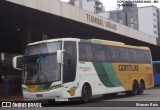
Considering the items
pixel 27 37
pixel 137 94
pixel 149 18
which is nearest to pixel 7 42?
pixel 27 37

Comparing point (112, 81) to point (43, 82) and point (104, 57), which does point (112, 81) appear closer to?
point (104, 57)

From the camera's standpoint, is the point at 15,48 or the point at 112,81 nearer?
the point at 112,81

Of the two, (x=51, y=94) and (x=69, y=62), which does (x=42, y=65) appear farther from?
(x=51, y=94)

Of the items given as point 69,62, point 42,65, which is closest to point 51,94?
point 42,65

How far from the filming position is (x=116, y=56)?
22.3m

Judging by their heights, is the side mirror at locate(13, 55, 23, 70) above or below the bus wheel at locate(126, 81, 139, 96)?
above

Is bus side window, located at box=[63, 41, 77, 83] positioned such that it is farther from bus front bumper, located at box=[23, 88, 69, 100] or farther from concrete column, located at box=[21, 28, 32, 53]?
concrete column, located at box=[21, 28, 32, 53]

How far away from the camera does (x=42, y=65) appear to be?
17.4 metres

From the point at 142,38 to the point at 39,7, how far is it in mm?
21131

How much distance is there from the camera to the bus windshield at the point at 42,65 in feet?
56.4

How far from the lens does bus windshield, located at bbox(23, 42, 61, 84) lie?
1720 centimetres

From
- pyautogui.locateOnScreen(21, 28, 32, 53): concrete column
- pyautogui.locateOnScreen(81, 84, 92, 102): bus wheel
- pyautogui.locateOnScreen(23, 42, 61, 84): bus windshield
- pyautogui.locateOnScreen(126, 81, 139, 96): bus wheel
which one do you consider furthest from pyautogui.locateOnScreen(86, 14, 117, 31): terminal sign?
pyautogui.locateOnScreen(23, 42, 61, 84): bus windshield

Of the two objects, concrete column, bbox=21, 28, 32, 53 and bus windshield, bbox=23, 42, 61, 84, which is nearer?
bus windshield, bbox=23, 42, 61, 84

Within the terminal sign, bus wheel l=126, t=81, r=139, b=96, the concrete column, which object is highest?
the terminal sign
